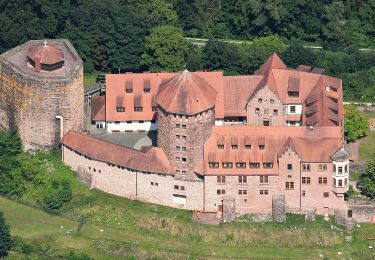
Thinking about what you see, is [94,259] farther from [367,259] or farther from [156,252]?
[367,259]

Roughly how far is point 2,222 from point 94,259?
1274cm

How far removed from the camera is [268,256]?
655ft

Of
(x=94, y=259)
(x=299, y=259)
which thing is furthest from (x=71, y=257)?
(x=299, y=259)

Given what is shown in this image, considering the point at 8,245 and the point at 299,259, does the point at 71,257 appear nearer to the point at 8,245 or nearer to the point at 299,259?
the point at 8,245

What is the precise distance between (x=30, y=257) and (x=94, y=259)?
26.9 feet

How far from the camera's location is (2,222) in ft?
649

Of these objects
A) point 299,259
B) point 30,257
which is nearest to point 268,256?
point 299,259

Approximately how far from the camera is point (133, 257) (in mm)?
199125

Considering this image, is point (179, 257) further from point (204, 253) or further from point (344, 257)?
point (344, 257)

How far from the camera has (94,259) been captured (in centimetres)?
19825

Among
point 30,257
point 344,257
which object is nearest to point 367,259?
point 344,257

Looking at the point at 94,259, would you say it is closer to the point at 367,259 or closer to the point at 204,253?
the point at 204,253

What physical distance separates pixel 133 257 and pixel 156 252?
305 centimetres

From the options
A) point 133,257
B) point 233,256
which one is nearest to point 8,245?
point 133,257
